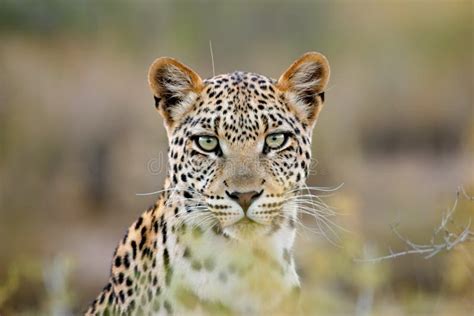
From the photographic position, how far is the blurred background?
75.1 feet

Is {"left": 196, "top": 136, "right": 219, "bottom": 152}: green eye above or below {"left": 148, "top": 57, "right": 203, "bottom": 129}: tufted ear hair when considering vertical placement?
below

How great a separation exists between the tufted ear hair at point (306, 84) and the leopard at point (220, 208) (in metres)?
0.02

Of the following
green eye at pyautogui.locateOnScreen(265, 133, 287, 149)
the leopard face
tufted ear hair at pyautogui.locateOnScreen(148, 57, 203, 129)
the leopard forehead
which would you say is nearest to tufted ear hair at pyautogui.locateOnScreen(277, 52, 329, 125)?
the leopard face

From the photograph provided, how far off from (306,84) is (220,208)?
1288mm

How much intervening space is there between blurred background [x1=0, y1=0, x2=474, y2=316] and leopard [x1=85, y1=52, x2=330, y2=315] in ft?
36.5

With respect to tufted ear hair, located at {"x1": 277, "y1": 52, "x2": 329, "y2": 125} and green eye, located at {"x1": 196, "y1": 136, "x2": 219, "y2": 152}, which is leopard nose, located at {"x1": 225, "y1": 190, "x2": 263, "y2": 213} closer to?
green eye, located at {"x1": 196, "y1": 136, "x2": 219, "y2": 152}

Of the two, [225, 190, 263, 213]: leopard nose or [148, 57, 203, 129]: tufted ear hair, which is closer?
[225, 190, 263, 213]: leopard nose

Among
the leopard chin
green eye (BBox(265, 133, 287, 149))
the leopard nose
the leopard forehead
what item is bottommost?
the leopard chin

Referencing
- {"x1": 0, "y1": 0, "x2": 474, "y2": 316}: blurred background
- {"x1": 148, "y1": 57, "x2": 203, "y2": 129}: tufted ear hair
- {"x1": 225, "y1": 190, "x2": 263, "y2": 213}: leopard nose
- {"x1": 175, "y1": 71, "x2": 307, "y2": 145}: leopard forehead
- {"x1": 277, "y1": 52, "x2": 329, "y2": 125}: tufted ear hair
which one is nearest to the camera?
{"x1": 225, "y1": 190, "x2": 263, "y2": 213}: leopard nose

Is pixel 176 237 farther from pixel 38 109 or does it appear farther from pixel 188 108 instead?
pixel 38 109

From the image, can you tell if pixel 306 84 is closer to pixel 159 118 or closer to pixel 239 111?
pixel 239 111

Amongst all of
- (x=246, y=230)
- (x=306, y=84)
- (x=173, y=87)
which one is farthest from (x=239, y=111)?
(x=246, y=230)

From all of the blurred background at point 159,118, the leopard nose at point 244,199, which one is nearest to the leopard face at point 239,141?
the leopard nose at point 244,199

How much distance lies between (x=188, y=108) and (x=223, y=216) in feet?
3.15
